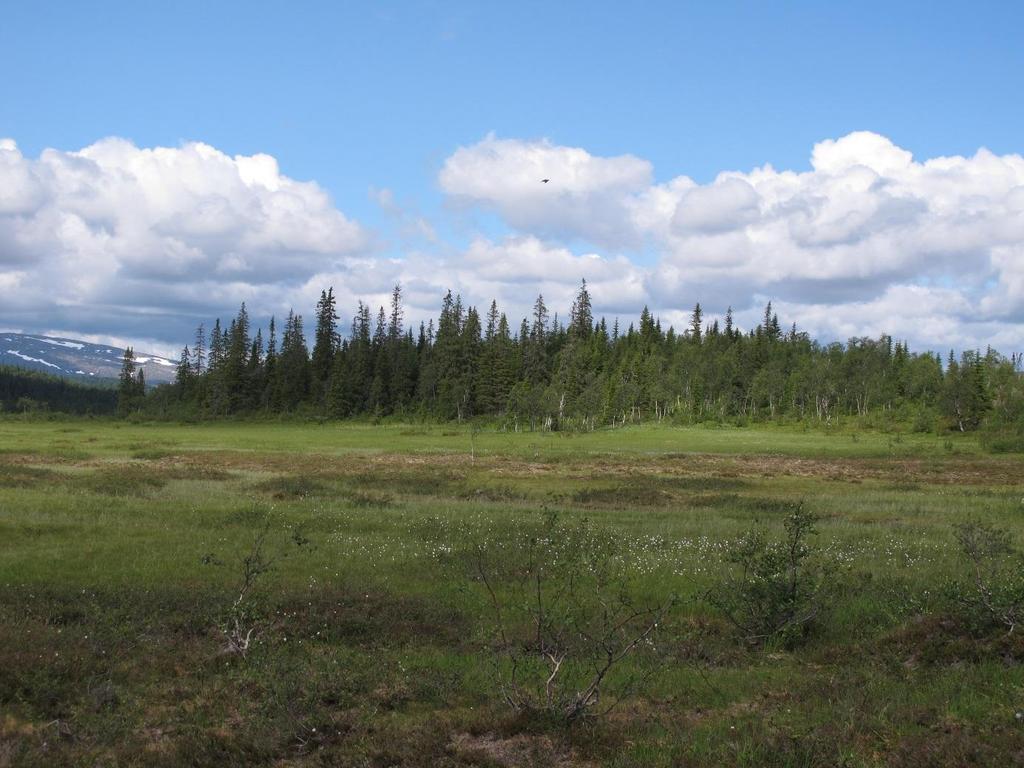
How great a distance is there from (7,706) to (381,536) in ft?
41.2

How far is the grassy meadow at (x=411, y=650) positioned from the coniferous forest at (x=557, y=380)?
250 ft

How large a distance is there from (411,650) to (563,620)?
2431 millimetres

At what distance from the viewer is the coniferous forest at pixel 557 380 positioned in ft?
341

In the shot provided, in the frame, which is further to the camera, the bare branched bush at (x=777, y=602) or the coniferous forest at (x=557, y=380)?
the coniferous forest at (x=557, y=380)

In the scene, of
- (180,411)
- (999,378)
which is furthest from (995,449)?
(180,411)

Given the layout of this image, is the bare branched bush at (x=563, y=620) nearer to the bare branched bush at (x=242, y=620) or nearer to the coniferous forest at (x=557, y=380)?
the bare branched bush at (x=242, y=620)

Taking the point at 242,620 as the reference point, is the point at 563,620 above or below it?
above

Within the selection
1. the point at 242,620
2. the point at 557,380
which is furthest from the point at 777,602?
the point at 557,380

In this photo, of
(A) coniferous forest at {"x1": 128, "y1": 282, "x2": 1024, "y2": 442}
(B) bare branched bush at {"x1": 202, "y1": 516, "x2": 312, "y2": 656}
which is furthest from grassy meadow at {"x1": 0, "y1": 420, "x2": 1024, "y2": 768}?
(A) coniferous forest at {"x1": 128, "y1": 282, "x2": 1024, "y2": 442}

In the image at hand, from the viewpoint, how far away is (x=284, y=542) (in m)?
19.5

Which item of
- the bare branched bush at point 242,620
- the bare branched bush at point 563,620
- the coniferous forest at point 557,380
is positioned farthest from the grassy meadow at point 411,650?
the coniferous forest at point 557,380

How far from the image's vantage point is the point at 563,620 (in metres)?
11.7

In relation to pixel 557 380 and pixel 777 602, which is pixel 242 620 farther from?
pixel 557 380

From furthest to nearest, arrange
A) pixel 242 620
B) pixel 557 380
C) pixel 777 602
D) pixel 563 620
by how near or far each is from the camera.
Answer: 1. pixel 557 380
2. pixel 777 602
3. pixel 563 620
4. pixel 242 620
